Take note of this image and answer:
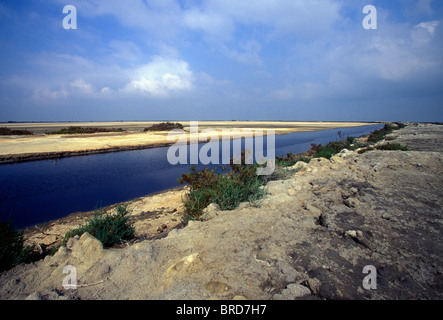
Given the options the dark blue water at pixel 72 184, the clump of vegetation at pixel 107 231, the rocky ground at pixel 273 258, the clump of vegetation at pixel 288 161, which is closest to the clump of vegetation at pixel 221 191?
the rocky ground at pixel 273 258

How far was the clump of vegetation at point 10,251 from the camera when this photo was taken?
2852 millimetres

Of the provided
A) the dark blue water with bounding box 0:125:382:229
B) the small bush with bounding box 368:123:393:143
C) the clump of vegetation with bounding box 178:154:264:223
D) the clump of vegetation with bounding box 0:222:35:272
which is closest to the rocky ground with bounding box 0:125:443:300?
the clump of vegetation with bounding box 0:222:35:272

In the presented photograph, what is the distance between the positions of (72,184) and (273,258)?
35.5 ft

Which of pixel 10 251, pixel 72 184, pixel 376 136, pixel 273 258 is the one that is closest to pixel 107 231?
pixel 10 251

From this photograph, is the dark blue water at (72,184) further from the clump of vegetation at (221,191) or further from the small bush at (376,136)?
the small bush at (376,136)

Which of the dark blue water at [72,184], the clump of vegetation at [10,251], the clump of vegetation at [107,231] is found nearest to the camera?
the clump of vegetation at [10,251]

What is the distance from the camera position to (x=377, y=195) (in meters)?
4.61

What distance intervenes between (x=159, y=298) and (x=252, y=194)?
131 inches

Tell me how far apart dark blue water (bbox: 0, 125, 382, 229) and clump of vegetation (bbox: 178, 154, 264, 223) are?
3492 millimetres

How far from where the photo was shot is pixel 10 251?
3.00 m

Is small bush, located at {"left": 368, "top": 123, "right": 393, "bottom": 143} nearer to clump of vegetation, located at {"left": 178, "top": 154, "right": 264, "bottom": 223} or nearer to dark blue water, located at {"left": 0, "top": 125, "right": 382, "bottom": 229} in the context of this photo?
dark blue water, located at {"left": 0, "top": 125, "right": 382, "bottom": 229}

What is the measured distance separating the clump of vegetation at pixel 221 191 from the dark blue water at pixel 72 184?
11.5 feet

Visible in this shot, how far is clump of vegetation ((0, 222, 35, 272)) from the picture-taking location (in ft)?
9.36
